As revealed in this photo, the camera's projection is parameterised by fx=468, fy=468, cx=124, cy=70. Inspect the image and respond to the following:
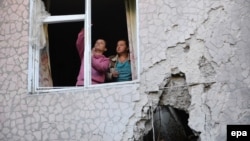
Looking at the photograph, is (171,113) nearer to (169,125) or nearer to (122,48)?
(169,125)

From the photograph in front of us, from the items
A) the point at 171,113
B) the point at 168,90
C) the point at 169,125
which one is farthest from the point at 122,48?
the point at 169,125

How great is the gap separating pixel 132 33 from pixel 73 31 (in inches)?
55.1

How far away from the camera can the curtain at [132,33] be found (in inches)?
230

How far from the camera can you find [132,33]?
19.8 ft

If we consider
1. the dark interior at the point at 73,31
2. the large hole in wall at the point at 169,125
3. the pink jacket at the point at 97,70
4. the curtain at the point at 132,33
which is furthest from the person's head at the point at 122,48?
the large hole in wall at the point at 169,125

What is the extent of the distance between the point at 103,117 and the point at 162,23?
4.33 ft

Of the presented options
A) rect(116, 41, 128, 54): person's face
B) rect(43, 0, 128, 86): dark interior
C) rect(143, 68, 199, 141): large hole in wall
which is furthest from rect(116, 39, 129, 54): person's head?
rect(143, 68, 199, 141): large hole in wall

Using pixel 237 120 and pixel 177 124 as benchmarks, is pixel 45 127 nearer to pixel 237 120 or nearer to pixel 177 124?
pixel 177 124

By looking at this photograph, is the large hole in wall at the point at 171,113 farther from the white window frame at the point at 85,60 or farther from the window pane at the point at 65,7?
the window pane at the point at 65,7

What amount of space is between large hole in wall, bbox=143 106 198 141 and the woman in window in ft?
2.33

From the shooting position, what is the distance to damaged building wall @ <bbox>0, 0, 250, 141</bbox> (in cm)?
523

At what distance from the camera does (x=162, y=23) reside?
559cm

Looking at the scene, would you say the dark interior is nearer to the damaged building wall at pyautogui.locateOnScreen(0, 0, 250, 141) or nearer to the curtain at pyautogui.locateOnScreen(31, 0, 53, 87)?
the curtain at pyautogui.locateOnScreen(31, 0, 53, 87)

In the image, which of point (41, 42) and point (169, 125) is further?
point (41, 42)
